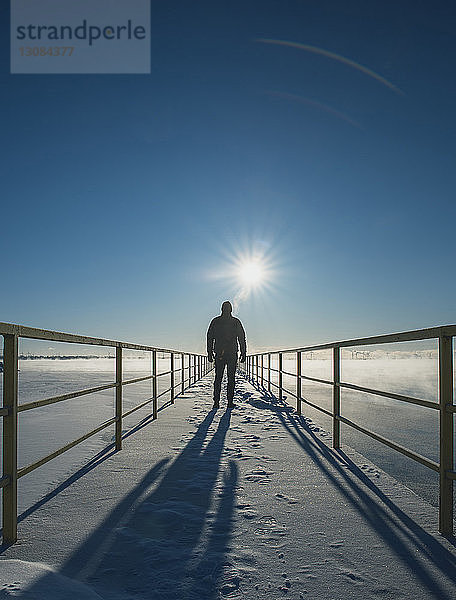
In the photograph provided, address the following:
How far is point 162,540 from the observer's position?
2.30 m

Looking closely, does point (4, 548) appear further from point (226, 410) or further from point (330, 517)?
point (226, 410)

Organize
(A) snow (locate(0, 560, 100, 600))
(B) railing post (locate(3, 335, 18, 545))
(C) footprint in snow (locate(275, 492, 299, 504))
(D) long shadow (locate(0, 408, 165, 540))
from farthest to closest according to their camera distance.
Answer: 1. (C) footprint in snow (locate(275, 492, 299, 504))
2. (D) long shadow (locate(0, 408, 165, 540))
3. (B) railing post (locate(3, 335, 18, 545))
4. (A) snow (locate(0, 560, 100, 600))

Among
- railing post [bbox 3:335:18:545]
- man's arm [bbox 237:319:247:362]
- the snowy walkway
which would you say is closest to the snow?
the snowy walkway

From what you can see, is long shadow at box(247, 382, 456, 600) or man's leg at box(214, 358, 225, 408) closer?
long shadow at box(247, 382, 456, 600)

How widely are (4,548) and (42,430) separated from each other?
3894mm

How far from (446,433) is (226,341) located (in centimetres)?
602

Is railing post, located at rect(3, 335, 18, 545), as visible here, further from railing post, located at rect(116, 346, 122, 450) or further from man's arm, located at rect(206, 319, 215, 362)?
man's arm, located at rect(206, 319, 215, 362)

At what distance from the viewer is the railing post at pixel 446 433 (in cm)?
248

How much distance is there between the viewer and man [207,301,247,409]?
8406mm

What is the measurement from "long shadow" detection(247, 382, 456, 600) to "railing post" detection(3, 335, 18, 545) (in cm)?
194

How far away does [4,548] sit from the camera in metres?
2.22

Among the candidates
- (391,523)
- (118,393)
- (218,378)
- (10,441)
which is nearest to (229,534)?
(391,523)

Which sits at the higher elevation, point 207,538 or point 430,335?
point 430,335

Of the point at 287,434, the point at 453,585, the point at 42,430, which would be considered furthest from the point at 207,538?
the point at 42,430
